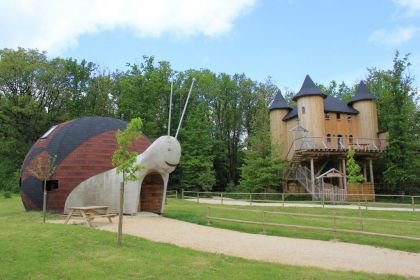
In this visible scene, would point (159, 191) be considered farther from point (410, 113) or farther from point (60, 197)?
point (410, 113)

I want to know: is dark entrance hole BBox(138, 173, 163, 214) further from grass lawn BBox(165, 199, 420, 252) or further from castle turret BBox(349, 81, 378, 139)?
castle turret BBox(349, 81, 378, 139)

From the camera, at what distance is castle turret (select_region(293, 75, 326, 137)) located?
35188mm

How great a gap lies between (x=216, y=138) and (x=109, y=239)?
39.9 meters

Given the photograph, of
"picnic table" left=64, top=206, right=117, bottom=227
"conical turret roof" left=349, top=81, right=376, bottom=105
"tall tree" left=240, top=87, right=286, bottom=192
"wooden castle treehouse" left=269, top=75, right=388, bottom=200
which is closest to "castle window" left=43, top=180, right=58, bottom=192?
"picnic table" left=64, top=206, right=117, bottom=227

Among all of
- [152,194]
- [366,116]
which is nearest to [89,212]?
[152,194]

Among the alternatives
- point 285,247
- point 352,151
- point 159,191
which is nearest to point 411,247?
→ point 285,247

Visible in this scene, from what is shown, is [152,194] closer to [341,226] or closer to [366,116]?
[341,226]

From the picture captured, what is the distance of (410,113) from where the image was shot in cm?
3803

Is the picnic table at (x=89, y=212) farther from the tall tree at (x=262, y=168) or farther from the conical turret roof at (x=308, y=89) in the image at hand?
the conical turret roof at (x=308, y=89)

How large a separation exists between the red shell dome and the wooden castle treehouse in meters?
17.6

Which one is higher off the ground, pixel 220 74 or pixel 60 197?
pixel 220 74

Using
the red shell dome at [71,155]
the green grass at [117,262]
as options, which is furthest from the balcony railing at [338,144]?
the green grass at [117,262]

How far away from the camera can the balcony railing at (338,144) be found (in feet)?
111

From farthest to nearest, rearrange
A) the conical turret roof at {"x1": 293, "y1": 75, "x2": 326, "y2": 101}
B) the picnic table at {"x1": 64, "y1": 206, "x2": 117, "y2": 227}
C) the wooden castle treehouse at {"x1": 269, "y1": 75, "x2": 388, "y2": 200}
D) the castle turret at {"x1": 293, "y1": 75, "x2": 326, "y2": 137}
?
the conical turret roof at {"x1": 293, "y1": 75, "x2": 326, "y2": 101}
the castle turret at {"x1": 293, "y1": 75, "x2": 326, "y2": 137}
the wooden castle treehouse at {"x1": 269, "y1": 75, "x2": 388, "y2": 200}
the picnic table at {"x1": 64, "y1": 206, "x2": 117, "y2": 227}
